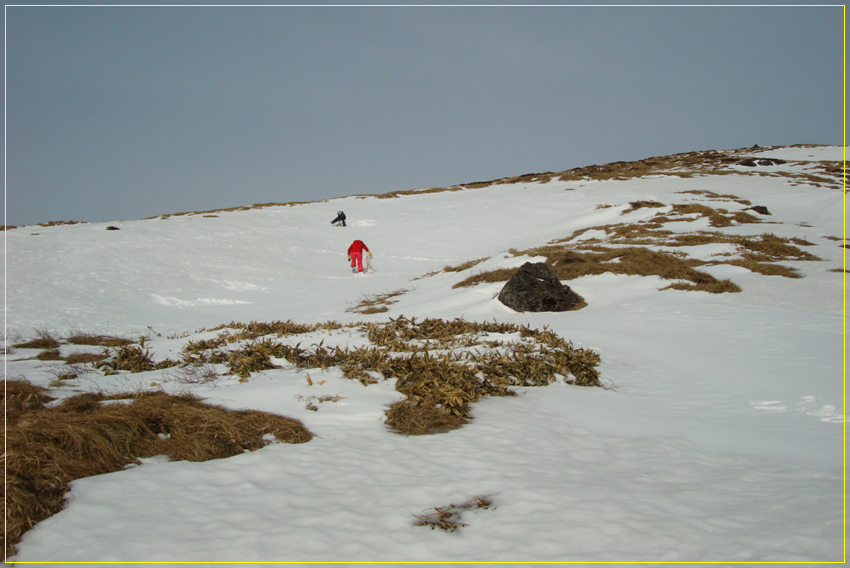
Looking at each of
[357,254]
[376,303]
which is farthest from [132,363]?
[357,254]

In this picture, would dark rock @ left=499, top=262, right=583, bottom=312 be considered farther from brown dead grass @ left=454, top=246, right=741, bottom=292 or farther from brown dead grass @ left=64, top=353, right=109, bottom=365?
brown dead grass @ left=64, top=353, right=109, bottom=365

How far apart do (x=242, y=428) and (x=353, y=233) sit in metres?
27.1

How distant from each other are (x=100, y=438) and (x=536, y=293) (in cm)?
1056

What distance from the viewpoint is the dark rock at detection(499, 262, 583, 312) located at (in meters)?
12.6

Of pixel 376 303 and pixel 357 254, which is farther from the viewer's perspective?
pixel 357 254

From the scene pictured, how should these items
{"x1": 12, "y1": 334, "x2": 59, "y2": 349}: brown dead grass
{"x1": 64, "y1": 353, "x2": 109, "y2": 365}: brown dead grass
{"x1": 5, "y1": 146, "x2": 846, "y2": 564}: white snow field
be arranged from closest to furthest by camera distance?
1. {"x1": 5, "y1": 146, "x2": 846, "y2": 564}: white snow field
2. {"x1": 64, "y1": 353, "x2": 109, "y2": 365}: brown dead grass
3. {"x1": 12, "y1": 334, "x2": 59, "y2": 349}: brown dead grass

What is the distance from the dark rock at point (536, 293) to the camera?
495 inches

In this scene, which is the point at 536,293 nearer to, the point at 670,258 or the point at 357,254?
the point at 670,258

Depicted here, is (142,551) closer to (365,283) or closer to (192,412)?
(192,412)

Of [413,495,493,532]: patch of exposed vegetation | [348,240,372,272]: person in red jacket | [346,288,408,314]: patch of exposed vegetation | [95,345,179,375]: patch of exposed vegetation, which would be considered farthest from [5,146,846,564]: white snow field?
[348,240,372,272]: person in red jacket

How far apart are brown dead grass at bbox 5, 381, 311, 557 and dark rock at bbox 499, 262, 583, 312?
8.83m

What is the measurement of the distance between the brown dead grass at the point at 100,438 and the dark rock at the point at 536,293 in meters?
8.83

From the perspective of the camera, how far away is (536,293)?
12.6 m

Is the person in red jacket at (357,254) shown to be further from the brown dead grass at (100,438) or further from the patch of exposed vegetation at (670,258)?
the brown dead grass at (100,438)
